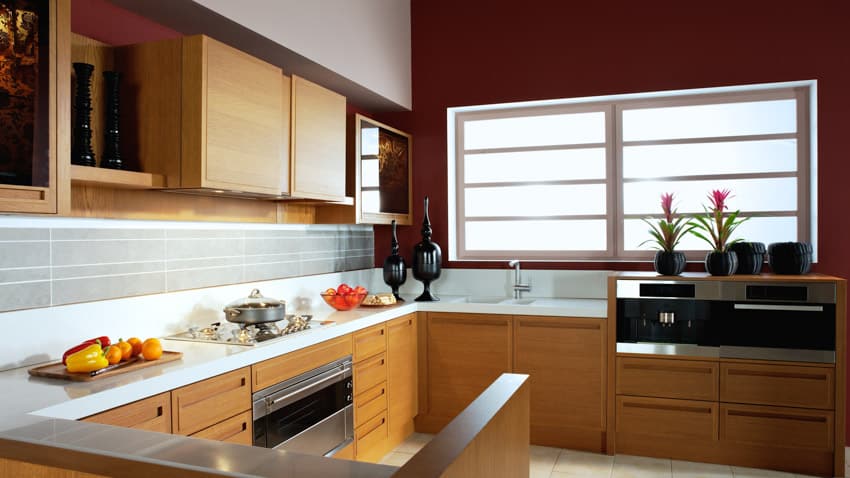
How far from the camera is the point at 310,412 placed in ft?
9.73

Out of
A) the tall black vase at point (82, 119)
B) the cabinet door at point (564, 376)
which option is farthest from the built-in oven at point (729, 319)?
the tall black vase at point (82, 119)

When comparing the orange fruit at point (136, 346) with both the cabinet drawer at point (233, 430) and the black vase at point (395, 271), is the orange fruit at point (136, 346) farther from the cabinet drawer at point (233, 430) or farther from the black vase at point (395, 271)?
the black vase at point (395, 271)

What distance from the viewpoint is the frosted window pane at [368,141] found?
4.08 metres

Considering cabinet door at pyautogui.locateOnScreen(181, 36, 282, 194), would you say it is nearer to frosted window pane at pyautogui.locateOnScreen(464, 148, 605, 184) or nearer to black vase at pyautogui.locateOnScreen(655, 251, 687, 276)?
frosted window pane at pyautogui.locateOnScreen(464, 148, 605, 184)

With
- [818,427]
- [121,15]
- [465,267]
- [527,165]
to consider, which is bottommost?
[818,427]

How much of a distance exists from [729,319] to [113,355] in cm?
319

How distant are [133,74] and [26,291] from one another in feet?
3.22

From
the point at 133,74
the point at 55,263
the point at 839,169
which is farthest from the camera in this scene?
the point at 839,169

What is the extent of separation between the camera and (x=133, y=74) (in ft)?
8.86

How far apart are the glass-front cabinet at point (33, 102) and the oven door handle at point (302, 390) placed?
1172mm

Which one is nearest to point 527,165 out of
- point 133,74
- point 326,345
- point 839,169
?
point 839,169

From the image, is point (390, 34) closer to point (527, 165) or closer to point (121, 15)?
point (527, 165)

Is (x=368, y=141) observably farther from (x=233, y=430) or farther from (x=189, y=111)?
(x=233, y=430)

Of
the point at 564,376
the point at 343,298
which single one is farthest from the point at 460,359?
the point at 343,298
